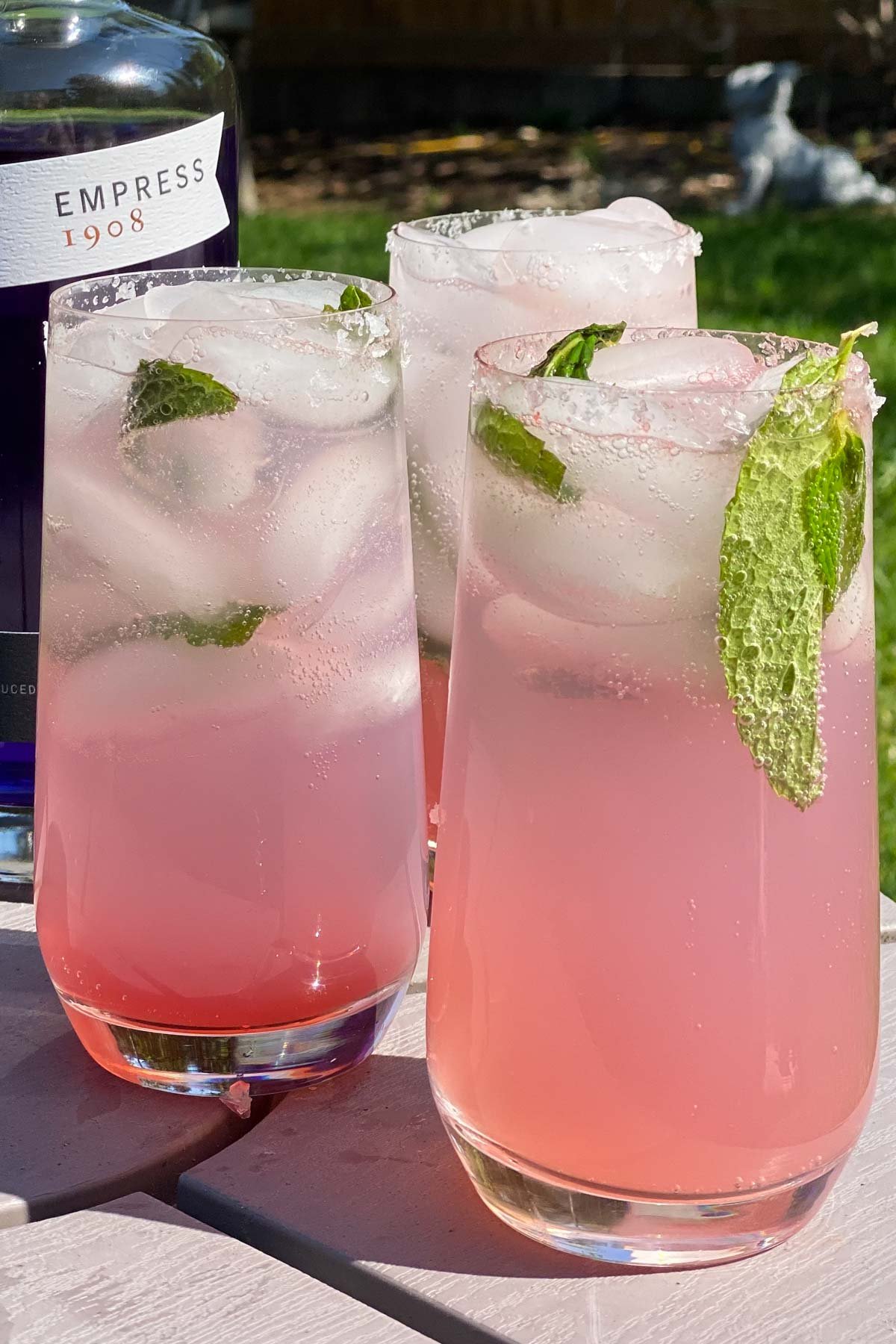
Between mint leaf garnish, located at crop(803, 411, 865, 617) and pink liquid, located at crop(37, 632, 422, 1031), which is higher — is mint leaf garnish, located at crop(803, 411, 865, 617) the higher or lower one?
the higher one

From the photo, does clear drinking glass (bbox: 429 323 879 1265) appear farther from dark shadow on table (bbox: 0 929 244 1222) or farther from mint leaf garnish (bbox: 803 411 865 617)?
dark shadow on table (bbox: 0 929 244 1222)

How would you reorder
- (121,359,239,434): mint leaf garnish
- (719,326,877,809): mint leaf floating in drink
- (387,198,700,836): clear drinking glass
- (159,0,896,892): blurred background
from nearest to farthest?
1. (719,326,877,809): mint leaf floating in drink
2. (121,359,239,434): mint leaf garnish
3. (387,198,700,836): clear drinking glass
4. (159,0,896,892): blurred background

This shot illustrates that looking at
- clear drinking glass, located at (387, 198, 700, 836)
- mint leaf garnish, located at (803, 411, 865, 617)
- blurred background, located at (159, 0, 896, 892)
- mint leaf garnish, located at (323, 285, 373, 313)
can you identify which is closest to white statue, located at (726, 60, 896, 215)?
blurred background, located at (159, 0, 896, 892)

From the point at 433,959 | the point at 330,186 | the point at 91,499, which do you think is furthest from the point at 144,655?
the point at 330,186

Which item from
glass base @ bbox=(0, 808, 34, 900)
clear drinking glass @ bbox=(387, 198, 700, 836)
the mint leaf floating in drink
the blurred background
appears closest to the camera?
the mint leaf floating in drink

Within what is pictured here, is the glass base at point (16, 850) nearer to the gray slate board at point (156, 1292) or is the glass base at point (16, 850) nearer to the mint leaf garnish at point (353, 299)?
the gray slate board at point (156, 1292)

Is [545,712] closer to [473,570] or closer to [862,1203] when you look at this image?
[473,570]
